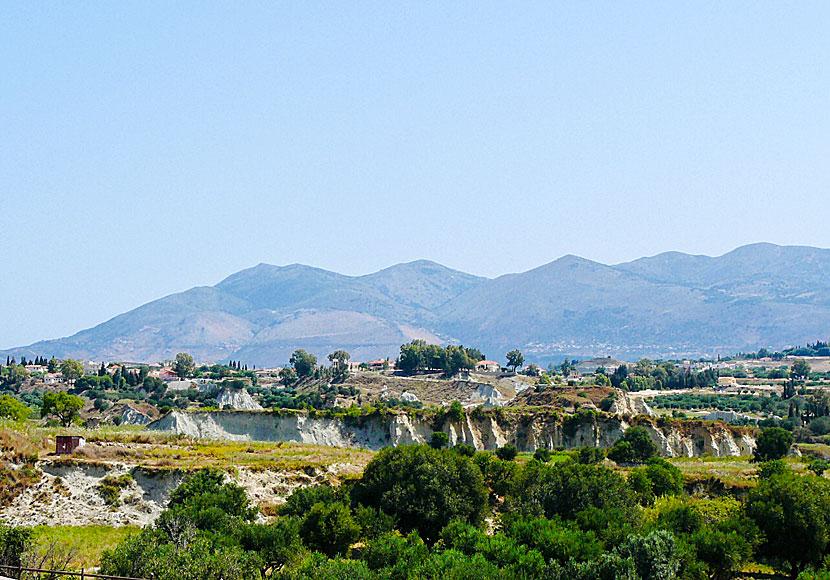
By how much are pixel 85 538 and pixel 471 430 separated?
156ft

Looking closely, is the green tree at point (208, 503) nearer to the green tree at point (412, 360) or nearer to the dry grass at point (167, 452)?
the dry grass at point (167, 452)

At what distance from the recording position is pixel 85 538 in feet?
158

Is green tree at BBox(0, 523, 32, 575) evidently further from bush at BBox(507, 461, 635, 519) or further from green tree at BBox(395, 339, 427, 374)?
green tree at BBox(395, 339, 427, 374)

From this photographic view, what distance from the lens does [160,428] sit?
291 ft

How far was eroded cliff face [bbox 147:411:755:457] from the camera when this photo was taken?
8631 centimetres

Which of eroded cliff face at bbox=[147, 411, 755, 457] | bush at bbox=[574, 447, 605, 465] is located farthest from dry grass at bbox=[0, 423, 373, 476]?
bush at bbox=[574, 447, 605, 465]

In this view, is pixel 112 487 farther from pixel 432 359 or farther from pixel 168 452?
pixel 432 359

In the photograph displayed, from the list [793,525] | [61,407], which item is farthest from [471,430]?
[793,525]

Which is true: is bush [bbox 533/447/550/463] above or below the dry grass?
below

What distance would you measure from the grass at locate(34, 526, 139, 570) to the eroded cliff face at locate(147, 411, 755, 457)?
115ft

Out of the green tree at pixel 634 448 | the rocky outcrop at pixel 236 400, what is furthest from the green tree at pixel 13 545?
the rocky outcrop at pixel 236 400

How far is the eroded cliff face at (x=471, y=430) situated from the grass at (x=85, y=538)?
35168 millimetres

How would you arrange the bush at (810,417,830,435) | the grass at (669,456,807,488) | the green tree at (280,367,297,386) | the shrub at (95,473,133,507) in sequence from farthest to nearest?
the green tree at (280,367,297,386) → the bush at (810,417,830,435) → the grass at (669,456,807,488) → the shrub at (95,473,133,507)

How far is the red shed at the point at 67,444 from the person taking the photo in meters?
58.6
